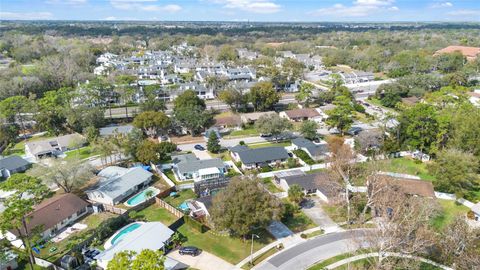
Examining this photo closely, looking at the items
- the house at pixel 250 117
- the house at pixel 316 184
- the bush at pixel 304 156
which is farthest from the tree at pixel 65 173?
the house at pixel 250 117

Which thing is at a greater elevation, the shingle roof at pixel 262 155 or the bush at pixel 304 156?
the shingle roof at pixel 262 155

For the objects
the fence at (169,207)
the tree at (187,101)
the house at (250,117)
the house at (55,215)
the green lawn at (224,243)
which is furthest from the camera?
the house at (250,117)

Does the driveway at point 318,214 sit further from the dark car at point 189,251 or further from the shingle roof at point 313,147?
the dark car at point 189,251

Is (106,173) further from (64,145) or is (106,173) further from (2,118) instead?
(2,118)

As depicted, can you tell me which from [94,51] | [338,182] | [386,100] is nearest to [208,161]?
[338,182]

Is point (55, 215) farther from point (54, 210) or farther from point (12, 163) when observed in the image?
point (12, 163)

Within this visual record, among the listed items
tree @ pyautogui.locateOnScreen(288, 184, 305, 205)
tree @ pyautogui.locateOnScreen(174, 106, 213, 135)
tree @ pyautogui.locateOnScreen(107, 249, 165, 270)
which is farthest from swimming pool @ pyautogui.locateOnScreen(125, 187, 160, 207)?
tree @ pyautogui.locateOnScreen(107, 249, 165, 270)

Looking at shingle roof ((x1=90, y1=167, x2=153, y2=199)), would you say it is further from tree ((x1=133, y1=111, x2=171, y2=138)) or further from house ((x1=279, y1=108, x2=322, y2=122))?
house ((x1=279, y1=108, x2=322, y2=122))
